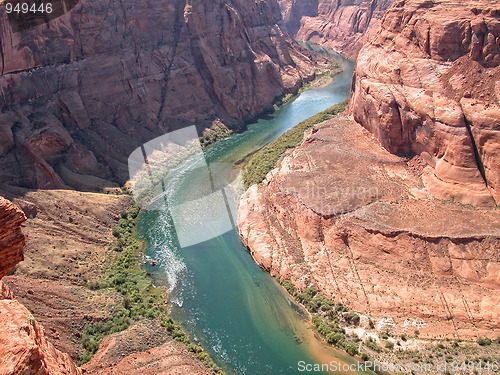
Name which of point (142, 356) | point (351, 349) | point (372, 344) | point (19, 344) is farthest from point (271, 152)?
point (19, 344)

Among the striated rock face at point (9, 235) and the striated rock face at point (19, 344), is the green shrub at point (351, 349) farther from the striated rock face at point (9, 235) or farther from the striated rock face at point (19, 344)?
the striated rock face at point (9, 235)

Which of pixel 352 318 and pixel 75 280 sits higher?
pixel 75 280

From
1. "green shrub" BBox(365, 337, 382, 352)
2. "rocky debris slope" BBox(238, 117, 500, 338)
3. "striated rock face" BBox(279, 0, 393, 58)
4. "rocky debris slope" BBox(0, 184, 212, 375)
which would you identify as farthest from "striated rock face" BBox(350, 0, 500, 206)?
"striated rock face" BBox(279, 0, 393, 58)

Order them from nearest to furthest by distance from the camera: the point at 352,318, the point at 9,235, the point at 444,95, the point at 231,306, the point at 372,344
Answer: the point at 9,235
the point at 372,344
the point at 352,318
the point at 231,306
the point at 444,95

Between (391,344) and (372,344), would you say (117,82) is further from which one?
(391,344)

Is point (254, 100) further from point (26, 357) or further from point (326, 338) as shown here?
point (26, 357)

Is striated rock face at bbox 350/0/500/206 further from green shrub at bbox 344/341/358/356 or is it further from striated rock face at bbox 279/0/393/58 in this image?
striated rock face at bbox 279/0/393/58

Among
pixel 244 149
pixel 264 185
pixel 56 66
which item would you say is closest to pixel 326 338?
pixel 264 185
